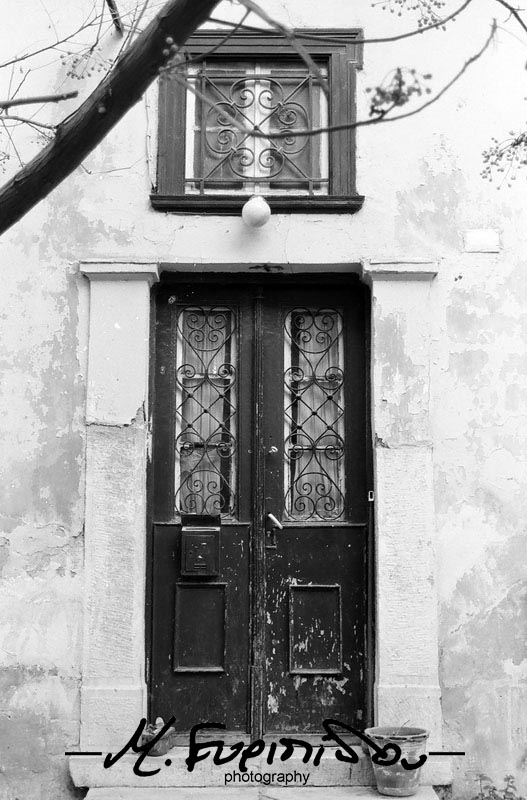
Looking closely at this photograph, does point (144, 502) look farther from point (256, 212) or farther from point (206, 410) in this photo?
point (256, 212)

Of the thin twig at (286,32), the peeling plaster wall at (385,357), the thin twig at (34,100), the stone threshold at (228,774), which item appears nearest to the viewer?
→ the thin twig at (286,32)

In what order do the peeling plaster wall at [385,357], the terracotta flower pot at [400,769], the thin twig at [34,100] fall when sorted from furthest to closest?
the peeling plaster wall at [385,357]
the terracotta flower pot at [400,769]
the thin twig at [34,100]

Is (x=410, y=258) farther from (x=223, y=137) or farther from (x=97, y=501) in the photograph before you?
(x=97, y=501)

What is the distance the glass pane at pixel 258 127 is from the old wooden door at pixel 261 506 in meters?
0.61

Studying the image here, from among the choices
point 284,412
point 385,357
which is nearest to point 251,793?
point 284,412

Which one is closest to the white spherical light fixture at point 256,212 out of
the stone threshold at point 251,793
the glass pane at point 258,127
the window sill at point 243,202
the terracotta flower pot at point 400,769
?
the window sill at point 243,202

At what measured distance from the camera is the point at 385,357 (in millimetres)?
5156

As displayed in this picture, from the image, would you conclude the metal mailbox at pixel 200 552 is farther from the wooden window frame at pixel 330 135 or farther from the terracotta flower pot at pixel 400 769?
the wooden window frame at pixel 330 135

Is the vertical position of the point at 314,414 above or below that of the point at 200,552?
above

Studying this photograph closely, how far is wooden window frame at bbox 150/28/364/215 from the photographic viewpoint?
17.2 ft

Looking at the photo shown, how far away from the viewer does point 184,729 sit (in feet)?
16.7

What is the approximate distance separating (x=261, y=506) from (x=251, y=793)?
1.49 metres

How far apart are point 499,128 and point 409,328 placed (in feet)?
4.19

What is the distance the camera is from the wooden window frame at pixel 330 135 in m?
5.24
